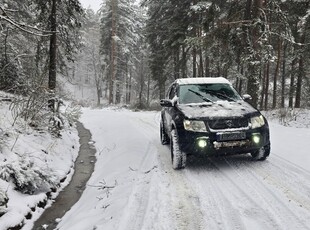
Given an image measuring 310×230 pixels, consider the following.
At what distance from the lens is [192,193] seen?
586cm

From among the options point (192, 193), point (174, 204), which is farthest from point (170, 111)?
point (174, 204)

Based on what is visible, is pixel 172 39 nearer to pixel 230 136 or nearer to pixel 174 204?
pixel 230 136

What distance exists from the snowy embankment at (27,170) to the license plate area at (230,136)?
141 inches

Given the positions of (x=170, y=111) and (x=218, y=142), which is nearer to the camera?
(x=218, y=142)

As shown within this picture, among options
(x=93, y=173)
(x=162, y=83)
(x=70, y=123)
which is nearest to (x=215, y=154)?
(x=93, y=173)

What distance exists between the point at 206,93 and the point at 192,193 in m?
3.13

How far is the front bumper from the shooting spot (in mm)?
6730

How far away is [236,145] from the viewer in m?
6.83

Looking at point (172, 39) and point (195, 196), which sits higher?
point (172, 39)

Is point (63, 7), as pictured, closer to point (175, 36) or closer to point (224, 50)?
point (224, 50)

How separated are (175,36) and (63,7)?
44.9 ft

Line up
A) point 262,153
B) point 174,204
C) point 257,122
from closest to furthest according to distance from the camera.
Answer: point 174,204
point 257,122
point 262,153

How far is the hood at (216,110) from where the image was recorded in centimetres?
695

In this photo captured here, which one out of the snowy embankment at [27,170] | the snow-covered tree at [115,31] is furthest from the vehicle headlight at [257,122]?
the snow-covered tree at [115,31]
